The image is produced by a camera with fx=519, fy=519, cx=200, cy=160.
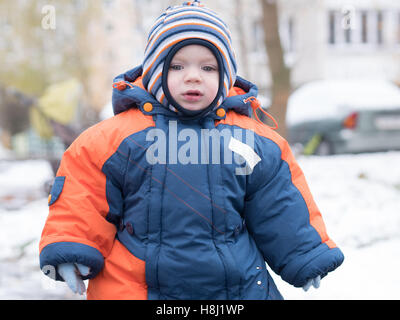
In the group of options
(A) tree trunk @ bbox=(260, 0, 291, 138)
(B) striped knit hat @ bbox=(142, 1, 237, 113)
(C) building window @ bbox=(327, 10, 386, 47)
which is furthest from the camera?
(C) building window @ bbox=(327, 10, 386, 47)

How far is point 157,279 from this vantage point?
1.77 m

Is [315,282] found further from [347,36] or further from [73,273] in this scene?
[347,36]

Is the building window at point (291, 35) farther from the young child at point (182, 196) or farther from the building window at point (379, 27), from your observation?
the young child at point (182, 196)

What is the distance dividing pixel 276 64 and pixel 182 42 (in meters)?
6.38

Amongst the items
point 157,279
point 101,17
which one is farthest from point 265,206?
point 101,17

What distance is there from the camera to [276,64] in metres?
8.01

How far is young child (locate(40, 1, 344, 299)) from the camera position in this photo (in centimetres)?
177

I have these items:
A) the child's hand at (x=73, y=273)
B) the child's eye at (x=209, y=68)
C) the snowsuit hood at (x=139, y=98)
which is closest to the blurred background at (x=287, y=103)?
the child's hand at (x=73, y=273)

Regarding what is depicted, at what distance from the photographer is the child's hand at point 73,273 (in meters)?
1.75

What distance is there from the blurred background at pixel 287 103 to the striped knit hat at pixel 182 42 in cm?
100

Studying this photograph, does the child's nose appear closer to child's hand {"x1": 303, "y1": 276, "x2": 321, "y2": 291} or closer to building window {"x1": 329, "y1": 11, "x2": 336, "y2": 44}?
child's hand {"x1": 303, "y1": 276, "x2": 321, "y2": 291}

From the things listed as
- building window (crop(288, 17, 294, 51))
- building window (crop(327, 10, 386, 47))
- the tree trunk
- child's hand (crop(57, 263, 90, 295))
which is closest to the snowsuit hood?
child's hand (crop(57, 263, 90, 295))

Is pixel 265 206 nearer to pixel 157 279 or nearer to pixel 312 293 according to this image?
pixel 157 279

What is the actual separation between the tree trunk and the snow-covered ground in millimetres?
985
